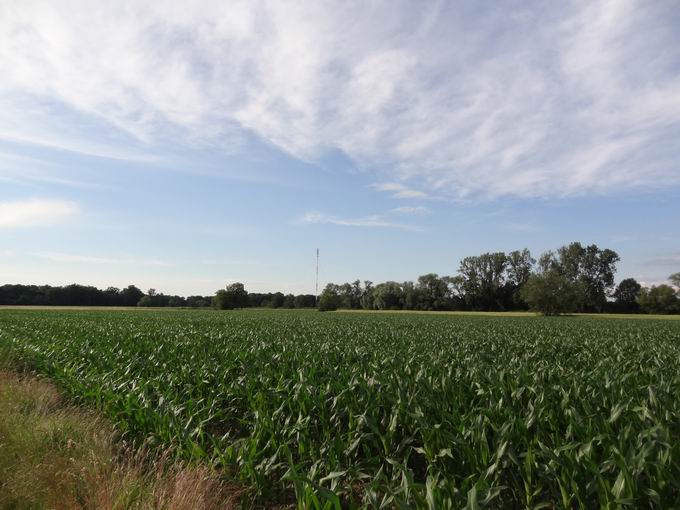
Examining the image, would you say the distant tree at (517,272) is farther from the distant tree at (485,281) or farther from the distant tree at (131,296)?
the distant tree at (131,296)

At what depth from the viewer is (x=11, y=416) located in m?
6.78

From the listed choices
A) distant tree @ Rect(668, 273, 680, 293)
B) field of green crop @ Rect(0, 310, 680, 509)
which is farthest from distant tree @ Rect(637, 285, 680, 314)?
field of green crop @ Rect(0, 310, 680, 509)

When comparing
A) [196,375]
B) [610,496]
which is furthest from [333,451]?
[196,375]

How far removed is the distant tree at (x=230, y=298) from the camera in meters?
116

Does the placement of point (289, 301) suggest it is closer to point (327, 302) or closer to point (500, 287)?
point (327, 302)

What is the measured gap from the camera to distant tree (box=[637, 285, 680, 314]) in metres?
95.8

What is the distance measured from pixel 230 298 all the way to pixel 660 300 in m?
105

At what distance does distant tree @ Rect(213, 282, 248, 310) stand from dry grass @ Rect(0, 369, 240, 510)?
367 ft

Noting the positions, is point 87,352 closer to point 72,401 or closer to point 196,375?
point 72,401

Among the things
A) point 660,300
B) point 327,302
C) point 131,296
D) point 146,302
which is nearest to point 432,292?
point 327,302

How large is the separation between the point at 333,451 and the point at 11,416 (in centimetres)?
557

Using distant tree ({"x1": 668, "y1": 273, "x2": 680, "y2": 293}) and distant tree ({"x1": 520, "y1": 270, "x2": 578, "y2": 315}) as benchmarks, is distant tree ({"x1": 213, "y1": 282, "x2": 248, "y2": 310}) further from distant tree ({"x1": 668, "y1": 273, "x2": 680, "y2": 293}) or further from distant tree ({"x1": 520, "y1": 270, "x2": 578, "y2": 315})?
distant tree ({"x1": 668, "y1": 273, "x2": 680, "y2": 293})

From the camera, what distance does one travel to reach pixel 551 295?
82.2 metres

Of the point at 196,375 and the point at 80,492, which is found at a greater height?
the point at 196,375
